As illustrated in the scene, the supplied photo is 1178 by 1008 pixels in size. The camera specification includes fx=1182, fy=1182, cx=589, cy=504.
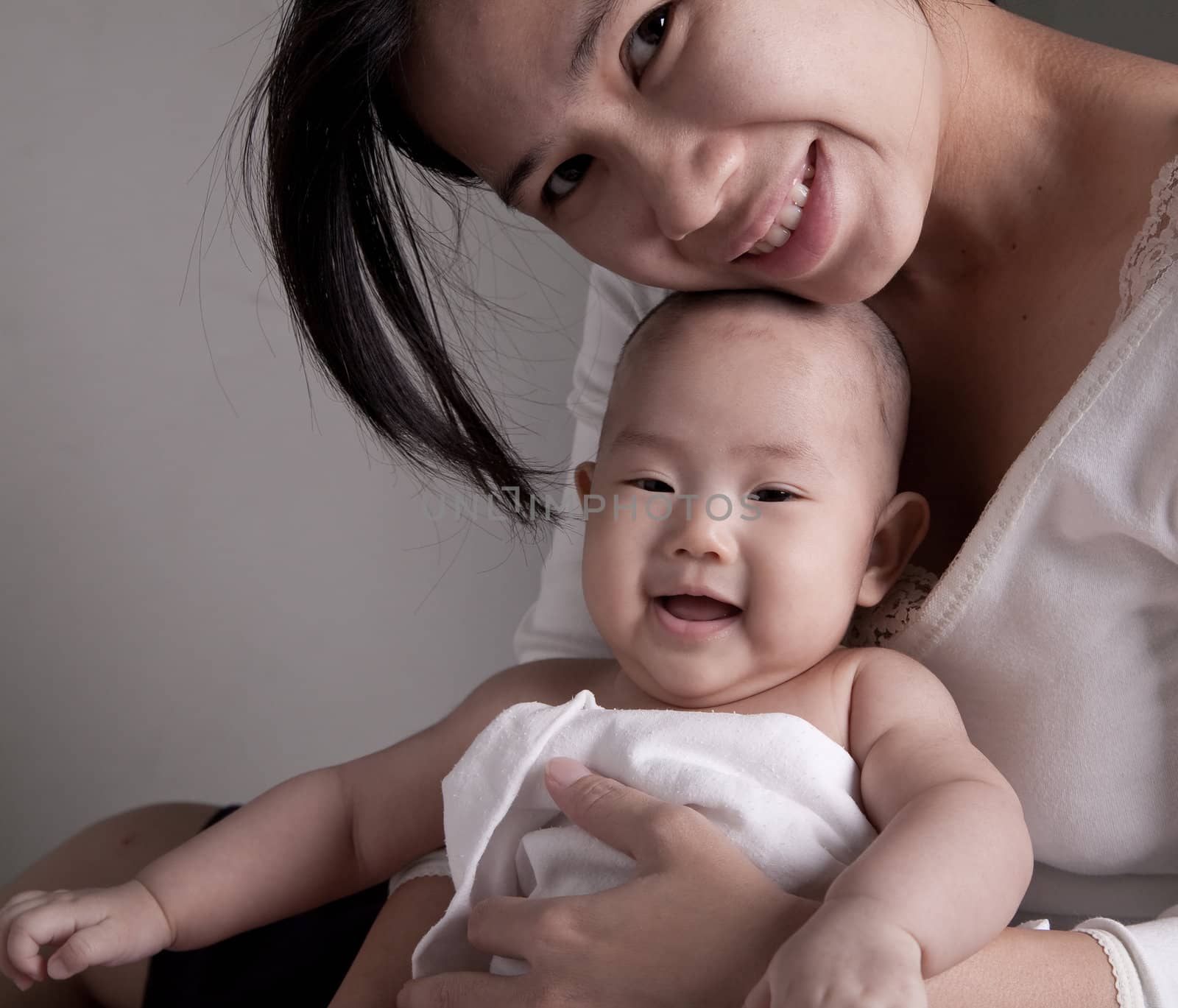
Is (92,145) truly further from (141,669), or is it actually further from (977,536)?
(977,536)

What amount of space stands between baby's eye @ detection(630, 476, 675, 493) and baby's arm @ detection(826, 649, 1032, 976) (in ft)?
0.70

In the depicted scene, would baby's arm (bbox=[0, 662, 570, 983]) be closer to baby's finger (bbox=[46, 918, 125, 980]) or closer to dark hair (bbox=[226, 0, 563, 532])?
baby's finger (bbox=[46, 918, 125, 980])

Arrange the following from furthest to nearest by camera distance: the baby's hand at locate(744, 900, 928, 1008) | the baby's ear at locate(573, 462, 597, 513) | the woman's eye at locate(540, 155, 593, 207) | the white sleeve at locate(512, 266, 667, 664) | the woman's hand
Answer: the white sleeve at locate(512, 266, 667, 664) → the baby's ear at locate(573, 462, 597, 513) → the woman's eye at locate(540, 155, 593, 207) → the woman's hand → the baby's hand at locate(744, 900, 928, 1008)

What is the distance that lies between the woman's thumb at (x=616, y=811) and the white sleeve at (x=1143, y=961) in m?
0.30

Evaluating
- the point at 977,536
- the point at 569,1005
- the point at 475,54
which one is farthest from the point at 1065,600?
the point at 475,54

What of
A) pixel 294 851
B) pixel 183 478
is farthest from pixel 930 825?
pixel 183 478

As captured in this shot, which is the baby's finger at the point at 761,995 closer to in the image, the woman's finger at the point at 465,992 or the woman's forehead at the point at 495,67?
the woman's finger at the point at 465,992

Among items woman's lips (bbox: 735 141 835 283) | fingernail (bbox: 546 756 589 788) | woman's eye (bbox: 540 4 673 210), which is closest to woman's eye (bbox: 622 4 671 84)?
woman's eye (bbox: 540 4 673 210)

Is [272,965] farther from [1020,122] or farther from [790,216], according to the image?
[1020,122]

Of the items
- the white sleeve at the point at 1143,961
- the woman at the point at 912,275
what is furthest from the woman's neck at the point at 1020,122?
the white sleeve at the point at 1143,961

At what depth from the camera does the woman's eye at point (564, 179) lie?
0.96 meters

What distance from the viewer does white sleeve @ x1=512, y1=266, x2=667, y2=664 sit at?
1.30 meters

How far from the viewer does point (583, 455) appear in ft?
4.47

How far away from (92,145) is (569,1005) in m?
1.41
